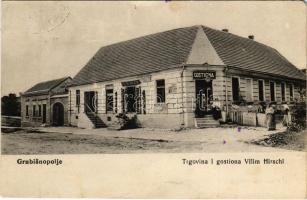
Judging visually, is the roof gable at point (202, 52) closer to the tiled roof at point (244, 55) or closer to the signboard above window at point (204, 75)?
the tiled roof at point (244, 55)

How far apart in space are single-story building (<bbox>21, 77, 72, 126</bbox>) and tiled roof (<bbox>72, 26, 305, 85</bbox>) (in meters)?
0.64

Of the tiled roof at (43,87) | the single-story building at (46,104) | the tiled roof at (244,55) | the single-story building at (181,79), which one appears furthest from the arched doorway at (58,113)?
the tiled roof at (244,55)

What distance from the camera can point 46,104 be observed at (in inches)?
380

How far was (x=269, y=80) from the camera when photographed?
9.34 m

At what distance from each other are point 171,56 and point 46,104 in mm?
4026

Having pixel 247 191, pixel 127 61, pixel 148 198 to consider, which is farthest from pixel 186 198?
pixel 127 61

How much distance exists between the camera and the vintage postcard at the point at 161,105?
17.9ft

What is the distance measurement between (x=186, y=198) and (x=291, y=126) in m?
2.45

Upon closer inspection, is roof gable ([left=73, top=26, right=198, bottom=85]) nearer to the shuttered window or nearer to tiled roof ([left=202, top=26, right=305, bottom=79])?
the shuttered window

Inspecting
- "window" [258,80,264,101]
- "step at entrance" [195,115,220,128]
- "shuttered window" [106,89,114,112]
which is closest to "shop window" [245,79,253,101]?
"window" [258,80,264,101]

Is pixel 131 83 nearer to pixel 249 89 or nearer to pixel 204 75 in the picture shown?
pixel 204 75

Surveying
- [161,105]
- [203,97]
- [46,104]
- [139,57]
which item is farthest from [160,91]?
[46,104]

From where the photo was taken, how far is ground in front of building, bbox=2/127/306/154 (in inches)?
226

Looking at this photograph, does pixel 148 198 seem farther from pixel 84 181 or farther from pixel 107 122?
pixel 107 122
